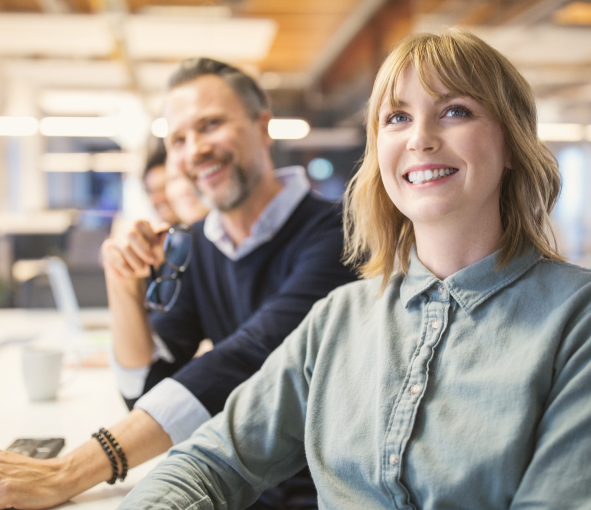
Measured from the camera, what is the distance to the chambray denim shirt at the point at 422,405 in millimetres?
711

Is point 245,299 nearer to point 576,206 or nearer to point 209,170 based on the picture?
point 209,170

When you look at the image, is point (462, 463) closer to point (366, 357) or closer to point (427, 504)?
point (427, 504)

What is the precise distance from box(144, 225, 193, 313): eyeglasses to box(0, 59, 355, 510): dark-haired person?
3 centimetres

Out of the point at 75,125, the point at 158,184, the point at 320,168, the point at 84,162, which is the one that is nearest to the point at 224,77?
the point at 158,184

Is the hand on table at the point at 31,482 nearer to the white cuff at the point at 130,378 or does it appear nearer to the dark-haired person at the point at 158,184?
the white cuff at the point at 130,378

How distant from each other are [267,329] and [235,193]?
0.48m

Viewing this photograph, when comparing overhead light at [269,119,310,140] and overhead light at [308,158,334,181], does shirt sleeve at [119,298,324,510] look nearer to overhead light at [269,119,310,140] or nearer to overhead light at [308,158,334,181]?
overhead light at [269,119,310,140]

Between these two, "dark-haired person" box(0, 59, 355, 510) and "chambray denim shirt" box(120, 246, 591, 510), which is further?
"dark-haired person" box(0, 59, 355, 510)

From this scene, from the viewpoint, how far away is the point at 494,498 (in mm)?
722

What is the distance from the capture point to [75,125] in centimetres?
933

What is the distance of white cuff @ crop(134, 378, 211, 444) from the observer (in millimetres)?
1076

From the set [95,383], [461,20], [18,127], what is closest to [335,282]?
[95,383]

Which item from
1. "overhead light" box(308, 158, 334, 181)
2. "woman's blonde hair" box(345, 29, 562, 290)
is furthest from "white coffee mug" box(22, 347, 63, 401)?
"overhead light" box(308, 158, 334, 181)

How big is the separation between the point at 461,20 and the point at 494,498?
6.97 meters
